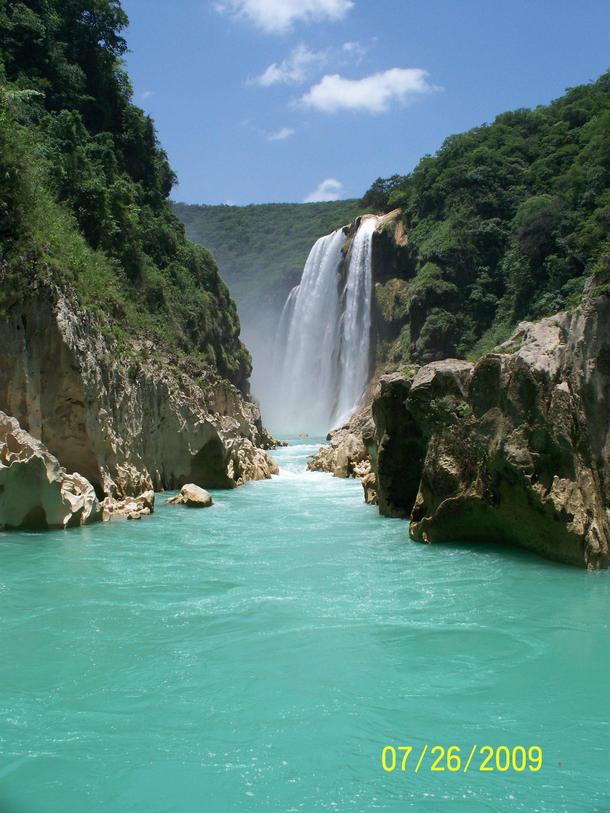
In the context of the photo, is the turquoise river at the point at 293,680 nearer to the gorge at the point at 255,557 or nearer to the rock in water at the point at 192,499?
the gorge at the point at 255,557

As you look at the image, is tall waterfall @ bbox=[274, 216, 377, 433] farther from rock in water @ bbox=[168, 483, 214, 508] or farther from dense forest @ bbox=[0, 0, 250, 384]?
rock in water @ bbox=[168, 483, 214, 508]

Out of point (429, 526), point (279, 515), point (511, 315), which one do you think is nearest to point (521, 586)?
point (429, 526)

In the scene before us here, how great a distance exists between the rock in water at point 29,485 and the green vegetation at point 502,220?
27.1 meters

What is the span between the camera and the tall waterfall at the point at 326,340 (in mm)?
48906

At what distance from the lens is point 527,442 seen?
29.5 feet

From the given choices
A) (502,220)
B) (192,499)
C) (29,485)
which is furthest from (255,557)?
(502,220)

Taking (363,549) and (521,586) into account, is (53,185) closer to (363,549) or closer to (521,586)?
(363,549)

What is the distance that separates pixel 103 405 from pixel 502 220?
3512 cm

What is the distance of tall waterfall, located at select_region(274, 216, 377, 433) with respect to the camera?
1925 inches

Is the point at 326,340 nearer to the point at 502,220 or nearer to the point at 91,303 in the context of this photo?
the point at 502,220

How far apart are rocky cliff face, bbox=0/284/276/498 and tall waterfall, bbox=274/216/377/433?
29.9m

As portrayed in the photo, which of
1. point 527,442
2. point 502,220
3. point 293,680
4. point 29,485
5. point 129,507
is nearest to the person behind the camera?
point 293,680

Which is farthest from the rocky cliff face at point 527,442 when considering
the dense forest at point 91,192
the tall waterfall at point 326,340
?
the tall waterfall at point 326,340

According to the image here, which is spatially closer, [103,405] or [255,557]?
[255,557]
